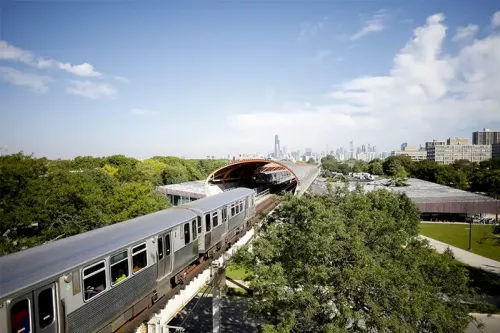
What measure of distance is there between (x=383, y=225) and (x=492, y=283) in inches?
678

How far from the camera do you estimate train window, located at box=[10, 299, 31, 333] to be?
608 centimetres

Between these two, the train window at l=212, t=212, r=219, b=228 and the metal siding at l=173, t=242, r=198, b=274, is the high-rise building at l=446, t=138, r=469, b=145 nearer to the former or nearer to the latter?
the train window at l=212, t=212, r=219, b=228

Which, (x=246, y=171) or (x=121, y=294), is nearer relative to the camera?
(x=121, y=294)

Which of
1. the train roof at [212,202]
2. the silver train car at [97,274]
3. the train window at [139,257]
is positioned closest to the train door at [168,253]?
the silver train car at [97,274]

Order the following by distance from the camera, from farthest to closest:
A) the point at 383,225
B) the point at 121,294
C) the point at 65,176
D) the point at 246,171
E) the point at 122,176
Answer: the point at 122,176 < the point at 246,171 < the point at 65,176 < the point at 383,225 < the point at 121,294

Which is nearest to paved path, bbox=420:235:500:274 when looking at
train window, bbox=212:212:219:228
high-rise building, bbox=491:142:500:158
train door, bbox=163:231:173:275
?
train window, bbox=212:212:219:228

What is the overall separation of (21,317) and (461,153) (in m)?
202

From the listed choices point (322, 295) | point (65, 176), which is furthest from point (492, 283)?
point (65, 176)

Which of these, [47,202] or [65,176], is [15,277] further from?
[65,176]

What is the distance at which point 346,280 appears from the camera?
10.4 meters

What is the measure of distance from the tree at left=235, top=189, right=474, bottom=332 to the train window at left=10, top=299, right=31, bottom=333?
6249 mm

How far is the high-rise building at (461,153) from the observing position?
16775cm

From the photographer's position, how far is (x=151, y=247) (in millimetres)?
10359

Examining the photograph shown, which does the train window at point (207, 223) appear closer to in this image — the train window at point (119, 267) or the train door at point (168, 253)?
the train door at point (168, 253)
